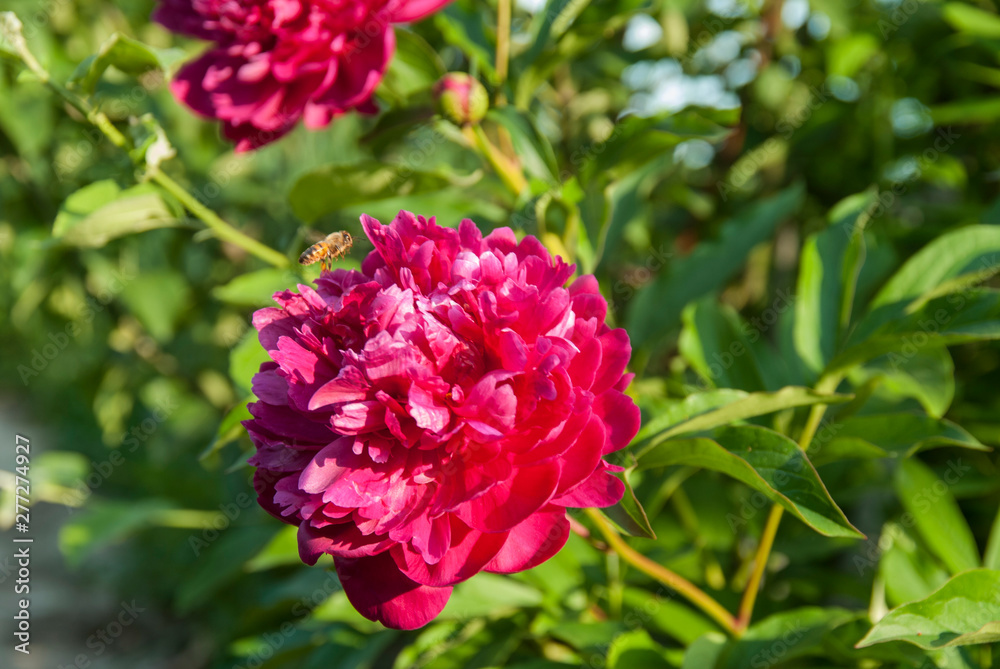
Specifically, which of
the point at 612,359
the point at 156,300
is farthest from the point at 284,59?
the point at 156,300

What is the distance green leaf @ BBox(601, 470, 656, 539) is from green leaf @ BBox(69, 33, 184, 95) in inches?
26.6

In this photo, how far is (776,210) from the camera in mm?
1145

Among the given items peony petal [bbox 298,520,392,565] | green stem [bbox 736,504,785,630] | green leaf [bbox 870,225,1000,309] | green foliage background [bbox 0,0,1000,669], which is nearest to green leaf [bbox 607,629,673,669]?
green foliage background [bbox 0,0,1000,669]

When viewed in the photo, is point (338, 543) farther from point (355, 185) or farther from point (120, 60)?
point (120, 60)

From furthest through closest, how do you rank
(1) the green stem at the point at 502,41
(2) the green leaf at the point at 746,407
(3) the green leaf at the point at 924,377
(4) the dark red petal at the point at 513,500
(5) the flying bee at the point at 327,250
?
(1) the green stem at the point at 502,41
(3) the green leaf at the point at 924,377
(5) the flying bee at the point at 327,250
(2) the green leaf at the point at 746,407
(4) the dark red petal at the point at 513,500

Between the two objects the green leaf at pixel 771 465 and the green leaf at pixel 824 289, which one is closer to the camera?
the green leaf at pixel 771 465

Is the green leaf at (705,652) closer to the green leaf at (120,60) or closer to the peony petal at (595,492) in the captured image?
the peony petal at (595,492)

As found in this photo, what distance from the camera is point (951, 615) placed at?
0.64m

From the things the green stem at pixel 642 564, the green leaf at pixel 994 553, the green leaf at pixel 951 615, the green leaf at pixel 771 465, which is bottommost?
the green leaf at pixel 994 553

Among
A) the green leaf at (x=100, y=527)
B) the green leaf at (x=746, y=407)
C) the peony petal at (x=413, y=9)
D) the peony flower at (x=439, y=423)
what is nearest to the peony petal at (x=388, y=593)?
the peony flower at (x=439, y=423)

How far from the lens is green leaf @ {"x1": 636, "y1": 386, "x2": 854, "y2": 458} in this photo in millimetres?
685

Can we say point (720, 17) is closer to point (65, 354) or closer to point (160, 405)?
point (160, 405)

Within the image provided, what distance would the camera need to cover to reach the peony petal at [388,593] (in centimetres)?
60

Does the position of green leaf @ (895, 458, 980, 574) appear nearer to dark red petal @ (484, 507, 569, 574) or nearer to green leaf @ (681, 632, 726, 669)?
green leaf @ (681, 632, 726, 669)
